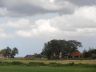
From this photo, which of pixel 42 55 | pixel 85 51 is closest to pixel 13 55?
pixel 42 55

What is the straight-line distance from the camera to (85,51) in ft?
366

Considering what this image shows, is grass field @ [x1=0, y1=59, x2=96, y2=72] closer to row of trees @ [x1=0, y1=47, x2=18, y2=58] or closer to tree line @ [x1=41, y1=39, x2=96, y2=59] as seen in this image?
tree line @ [x1=41, y1=39, x2=96, y2=59]

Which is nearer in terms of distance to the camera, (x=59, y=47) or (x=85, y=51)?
(x=85, y=51)

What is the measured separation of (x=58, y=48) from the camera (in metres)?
124

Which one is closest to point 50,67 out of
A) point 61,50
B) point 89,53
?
point 89,53

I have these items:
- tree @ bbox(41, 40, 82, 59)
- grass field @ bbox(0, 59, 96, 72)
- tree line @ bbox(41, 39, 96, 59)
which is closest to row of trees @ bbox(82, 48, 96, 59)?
tree line @ bbox(41, 39, 96, 59)

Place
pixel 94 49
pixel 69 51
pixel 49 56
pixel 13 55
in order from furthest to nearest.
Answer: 1. pixel 13 55
2. pixel 69 51
3. pixel 49 56
4. pixel 94 49

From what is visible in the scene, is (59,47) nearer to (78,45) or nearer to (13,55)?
(78,45)

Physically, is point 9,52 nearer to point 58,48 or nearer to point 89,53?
point 58,48

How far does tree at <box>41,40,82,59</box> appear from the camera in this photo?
4719 inches

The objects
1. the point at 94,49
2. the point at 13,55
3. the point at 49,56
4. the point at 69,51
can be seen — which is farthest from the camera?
the point at 13,55

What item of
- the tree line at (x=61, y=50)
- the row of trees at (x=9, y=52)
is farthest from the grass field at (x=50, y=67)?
the row of trees at (x=9, y=52)

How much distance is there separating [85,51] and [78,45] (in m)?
21.1

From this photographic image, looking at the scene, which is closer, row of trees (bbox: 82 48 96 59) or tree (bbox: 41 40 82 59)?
row of trees (bbox: 82 48 96 59)
